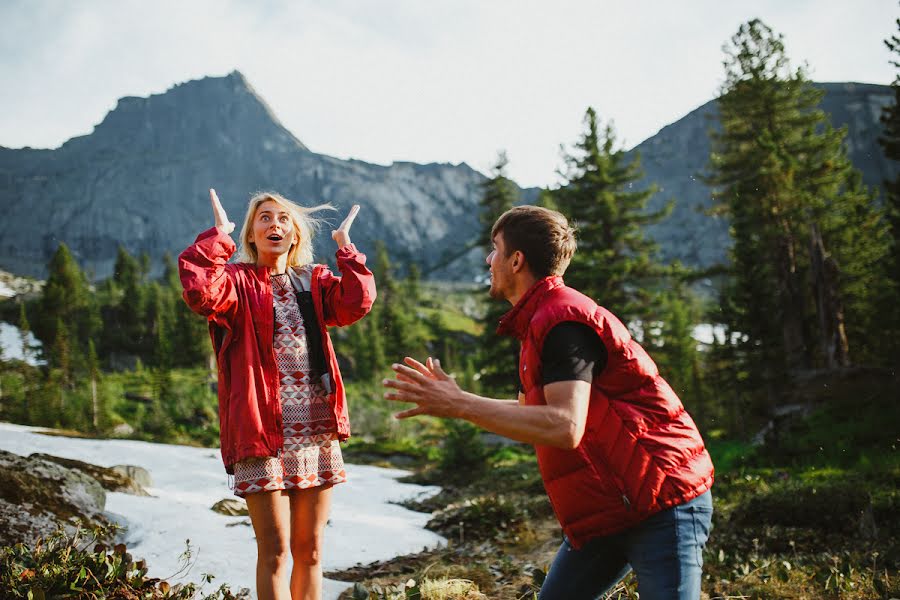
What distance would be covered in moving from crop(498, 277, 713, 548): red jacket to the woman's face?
68.1 inches

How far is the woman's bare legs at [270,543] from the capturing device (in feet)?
8.92

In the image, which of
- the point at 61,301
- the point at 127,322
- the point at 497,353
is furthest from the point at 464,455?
the point at 127,322

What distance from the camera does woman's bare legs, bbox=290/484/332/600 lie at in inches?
114

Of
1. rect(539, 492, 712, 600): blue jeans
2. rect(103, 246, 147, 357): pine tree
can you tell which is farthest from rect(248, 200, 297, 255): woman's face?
rect(103, 246, 147, 357): pine tree

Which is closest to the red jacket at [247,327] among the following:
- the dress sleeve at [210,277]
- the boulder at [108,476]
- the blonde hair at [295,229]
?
the dress sleeve at [210,277]

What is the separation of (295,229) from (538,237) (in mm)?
1771

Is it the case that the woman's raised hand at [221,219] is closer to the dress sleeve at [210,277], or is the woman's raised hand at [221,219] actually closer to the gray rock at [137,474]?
the dress sleeve at [210,277]

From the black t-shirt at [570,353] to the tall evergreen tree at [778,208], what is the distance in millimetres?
21473

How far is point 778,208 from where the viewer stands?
21938 mm

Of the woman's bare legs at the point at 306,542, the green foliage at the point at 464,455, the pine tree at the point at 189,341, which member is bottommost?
the green foliage at the point at 464,455

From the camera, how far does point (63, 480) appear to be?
5332 millimetres

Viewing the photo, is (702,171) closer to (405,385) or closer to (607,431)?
(607,431)

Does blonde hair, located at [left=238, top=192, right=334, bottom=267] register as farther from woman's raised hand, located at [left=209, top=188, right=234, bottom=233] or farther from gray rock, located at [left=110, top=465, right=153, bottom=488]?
gray rock, located at [left=110, top=465, right=153, bottom=488]

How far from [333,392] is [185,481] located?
8.03 m
